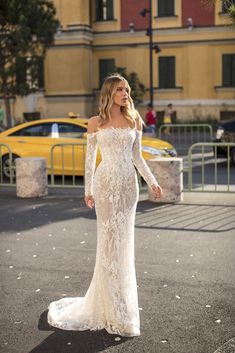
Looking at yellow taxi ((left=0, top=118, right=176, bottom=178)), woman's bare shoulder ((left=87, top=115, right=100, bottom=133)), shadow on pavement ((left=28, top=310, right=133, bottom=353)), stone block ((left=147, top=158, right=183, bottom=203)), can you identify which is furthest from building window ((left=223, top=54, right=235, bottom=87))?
shadow on pavement ((left=28, top=310, right=133, bottom=353))

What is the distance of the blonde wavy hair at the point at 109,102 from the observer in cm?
499

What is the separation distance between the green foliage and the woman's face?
685 inches

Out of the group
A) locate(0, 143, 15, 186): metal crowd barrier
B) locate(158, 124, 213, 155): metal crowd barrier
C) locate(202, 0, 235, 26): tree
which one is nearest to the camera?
locate(202, 0, 235, 26): tree

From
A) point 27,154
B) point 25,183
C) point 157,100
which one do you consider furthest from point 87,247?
point 157,100

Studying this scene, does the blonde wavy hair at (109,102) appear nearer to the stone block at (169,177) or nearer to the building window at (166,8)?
the stone block at (169,177)

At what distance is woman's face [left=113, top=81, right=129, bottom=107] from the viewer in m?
4.99

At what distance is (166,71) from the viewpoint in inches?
1324

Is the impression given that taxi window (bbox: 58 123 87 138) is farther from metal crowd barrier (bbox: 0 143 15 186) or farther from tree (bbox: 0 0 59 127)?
tree (bbox: 0 0 59 127)

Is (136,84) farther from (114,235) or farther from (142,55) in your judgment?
(114,235)

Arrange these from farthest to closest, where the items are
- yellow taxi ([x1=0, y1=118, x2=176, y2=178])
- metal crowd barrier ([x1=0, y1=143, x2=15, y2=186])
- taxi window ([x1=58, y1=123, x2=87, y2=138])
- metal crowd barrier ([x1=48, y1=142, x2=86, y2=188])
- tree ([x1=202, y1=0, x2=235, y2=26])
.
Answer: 1. taxi window ([x1=58, y1=123, x2=87, y2=138])
2. yellow taxi ([x1=0, y1=118, x2=176, y2=178])
3. metal crowd barrier ([x1=0, y1=143, x2=15, y2=186])
4. metal crowd barrier ([x1=48, y1=142, x2=86, y2=188])
5. tree ([x1=202, y1=0, x2=235, y2=26])

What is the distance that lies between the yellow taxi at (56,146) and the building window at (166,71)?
63.8 ft

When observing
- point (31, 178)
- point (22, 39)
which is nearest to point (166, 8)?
point (22, 39)

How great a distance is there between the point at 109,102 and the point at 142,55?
2928cm

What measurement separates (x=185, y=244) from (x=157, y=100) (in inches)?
1009
